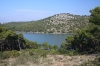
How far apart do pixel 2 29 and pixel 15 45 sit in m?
9.59

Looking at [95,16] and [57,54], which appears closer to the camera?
[57,54]

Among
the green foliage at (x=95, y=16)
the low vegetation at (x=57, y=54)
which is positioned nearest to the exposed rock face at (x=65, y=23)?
the low vegetation at (x=57, y=54)

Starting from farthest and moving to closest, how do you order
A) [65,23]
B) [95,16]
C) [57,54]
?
[65,23]
[95,16]
[57,54]

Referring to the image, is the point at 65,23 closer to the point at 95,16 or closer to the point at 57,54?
the point at 95,16

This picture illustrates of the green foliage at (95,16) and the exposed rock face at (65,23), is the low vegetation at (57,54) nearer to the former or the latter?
the green foliage at (95,16)

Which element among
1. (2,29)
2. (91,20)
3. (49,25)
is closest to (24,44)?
(2,29)

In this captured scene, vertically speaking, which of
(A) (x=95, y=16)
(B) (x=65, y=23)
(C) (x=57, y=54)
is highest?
(B) (x=65, y=23)

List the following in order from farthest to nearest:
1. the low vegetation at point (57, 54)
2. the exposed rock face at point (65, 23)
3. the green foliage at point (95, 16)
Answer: the exposed rock face at point (65, 23), the green foliage at point (95, 16), the low vegetation at point (57, 54)

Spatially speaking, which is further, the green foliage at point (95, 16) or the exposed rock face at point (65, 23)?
the exposed rock face at point (65, 23)

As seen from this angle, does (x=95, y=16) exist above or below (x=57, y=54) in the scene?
above

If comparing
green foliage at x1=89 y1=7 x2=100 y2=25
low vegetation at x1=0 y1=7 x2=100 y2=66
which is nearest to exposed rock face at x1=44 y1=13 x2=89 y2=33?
low vegetation at x1=0 y1=7 x2=100 y2=66

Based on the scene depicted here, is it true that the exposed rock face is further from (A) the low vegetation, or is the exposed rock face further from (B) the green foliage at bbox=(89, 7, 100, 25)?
(B) the green foliage at bbox=(89, 7, 100, 25)

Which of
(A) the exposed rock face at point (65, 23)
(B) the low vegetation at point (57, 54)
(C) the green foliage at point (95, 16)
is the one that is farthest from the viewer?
(A) the exposed rock face at point (65, 23)

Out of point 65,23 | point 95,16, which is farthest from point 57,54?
point 65,23
